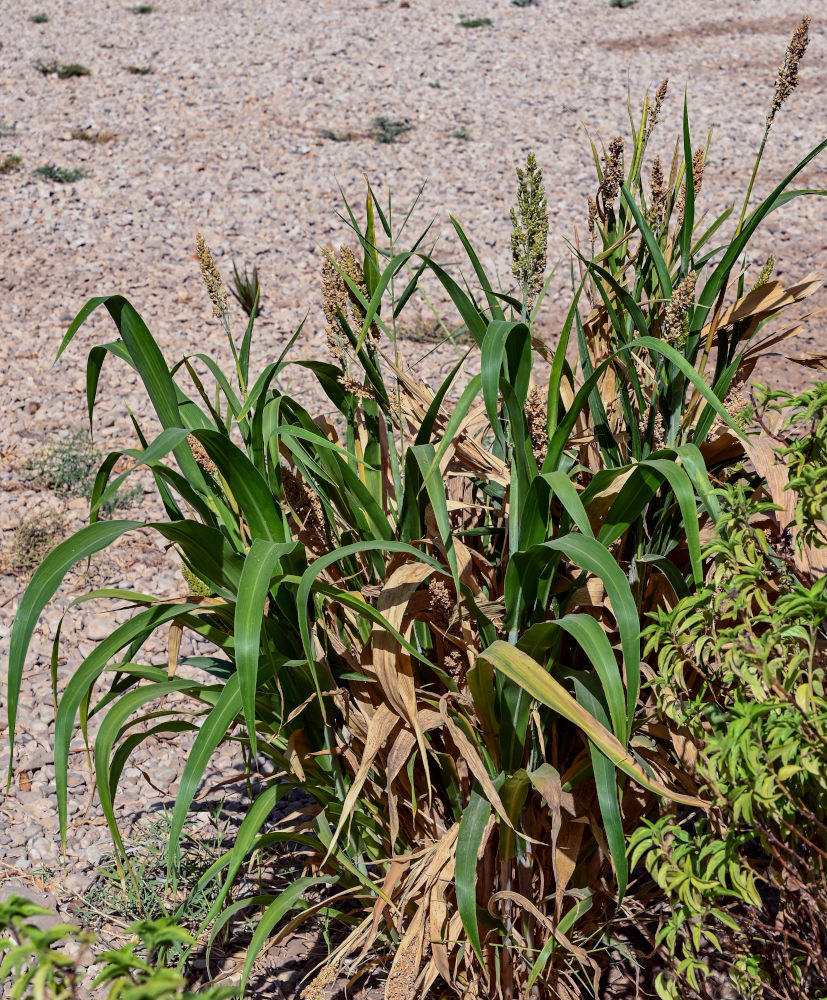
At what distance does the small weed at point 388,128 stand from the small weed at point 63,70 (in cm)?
241

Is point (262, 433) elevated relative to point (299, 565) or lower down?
elevated

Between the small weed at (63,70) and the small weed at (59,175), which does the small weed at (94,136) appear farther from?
the small weed at (63,70)

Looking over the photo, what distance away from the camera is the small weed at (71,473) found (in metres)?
2.95

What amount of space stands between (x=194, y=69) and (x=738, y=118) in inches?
159

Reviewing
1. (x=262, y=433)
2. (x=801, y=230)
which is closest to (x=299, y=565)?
(x=262, y=433)

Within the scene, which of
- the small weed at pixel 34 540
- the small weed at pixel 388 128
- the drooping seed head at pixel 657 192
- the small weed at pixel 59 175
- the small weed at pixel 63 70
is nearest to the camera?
the drooping seed head at pixel 657 192

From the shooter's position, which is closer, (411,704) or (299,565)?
(411,704)

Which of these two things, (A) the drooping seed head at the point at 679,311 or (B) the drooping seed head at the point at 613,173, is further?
(B) the drooping seed head at the point at 613,173

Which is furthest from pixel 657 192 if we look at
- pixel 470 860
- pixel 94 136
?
pixel 94 136

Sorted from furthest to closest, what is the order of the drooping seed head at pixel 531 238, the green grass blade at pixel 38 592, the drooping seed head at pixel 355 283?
the drooping seed head at pixel 355 283 < the drooping seed head at pixel 531 238 < the green grass blade at pixel 38 592

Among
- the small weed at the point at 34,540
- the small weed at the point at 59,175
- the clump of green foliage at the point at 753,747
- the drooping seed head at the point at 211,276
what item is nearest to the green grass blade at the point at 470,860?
the clump of green foliage at the point at 753,747

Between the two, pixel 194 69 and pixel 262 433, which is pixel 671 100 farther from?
pixel 262 433

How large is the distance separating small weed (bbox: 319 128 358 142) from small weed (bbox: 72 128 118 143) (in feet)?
4.28

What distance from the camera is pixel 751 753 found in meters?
0.84
